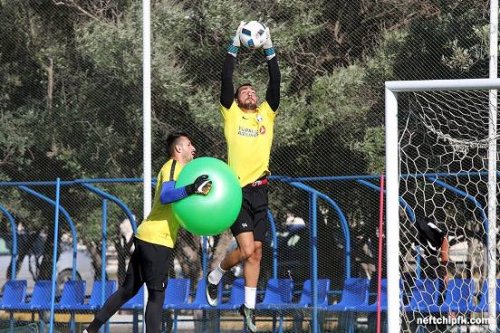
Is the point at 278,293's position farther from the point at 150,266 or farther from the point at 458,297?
the point at 150,266

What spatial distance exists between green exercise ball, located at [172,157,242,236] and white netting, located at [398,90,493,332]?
2.35 metres

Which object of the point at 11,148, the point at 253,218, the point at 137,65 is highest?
the point at 137,65

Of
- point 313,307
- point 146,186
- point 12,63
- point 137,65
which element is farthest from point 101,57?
point 313,307

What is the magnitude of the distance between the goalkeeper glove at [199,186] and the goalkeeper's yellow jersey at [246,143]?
1.00 metres

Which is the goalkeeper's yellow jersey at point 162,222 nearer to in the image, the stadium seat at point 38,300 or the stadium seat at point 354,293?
the stadium seat at point 354,293

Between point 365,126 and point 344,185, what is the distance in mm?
678

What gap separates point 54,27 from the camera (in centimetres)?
1364

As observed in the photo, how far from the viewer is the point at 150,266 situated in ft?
28.2

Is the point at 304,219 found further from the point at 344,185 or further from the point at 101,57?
the point at 101,57

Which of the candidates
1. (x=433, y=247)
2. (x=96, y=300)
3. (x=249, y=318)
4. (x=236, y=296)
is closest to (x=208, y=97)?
(x=236, y=296)

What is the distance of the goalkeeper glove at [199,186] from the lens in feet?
26.8

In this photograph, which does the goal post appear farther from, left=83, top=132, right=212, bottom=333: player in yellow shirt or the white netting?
left=83, top=132, right=212, bottom=333: player in yellow shirt

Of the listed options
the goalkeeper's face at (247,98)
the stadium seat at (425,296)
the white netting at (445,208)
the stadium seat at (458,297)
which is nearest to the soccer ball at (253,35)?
the goalkeeper's face at (247,98)

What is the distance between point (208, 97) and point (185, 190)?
14.8 feet
